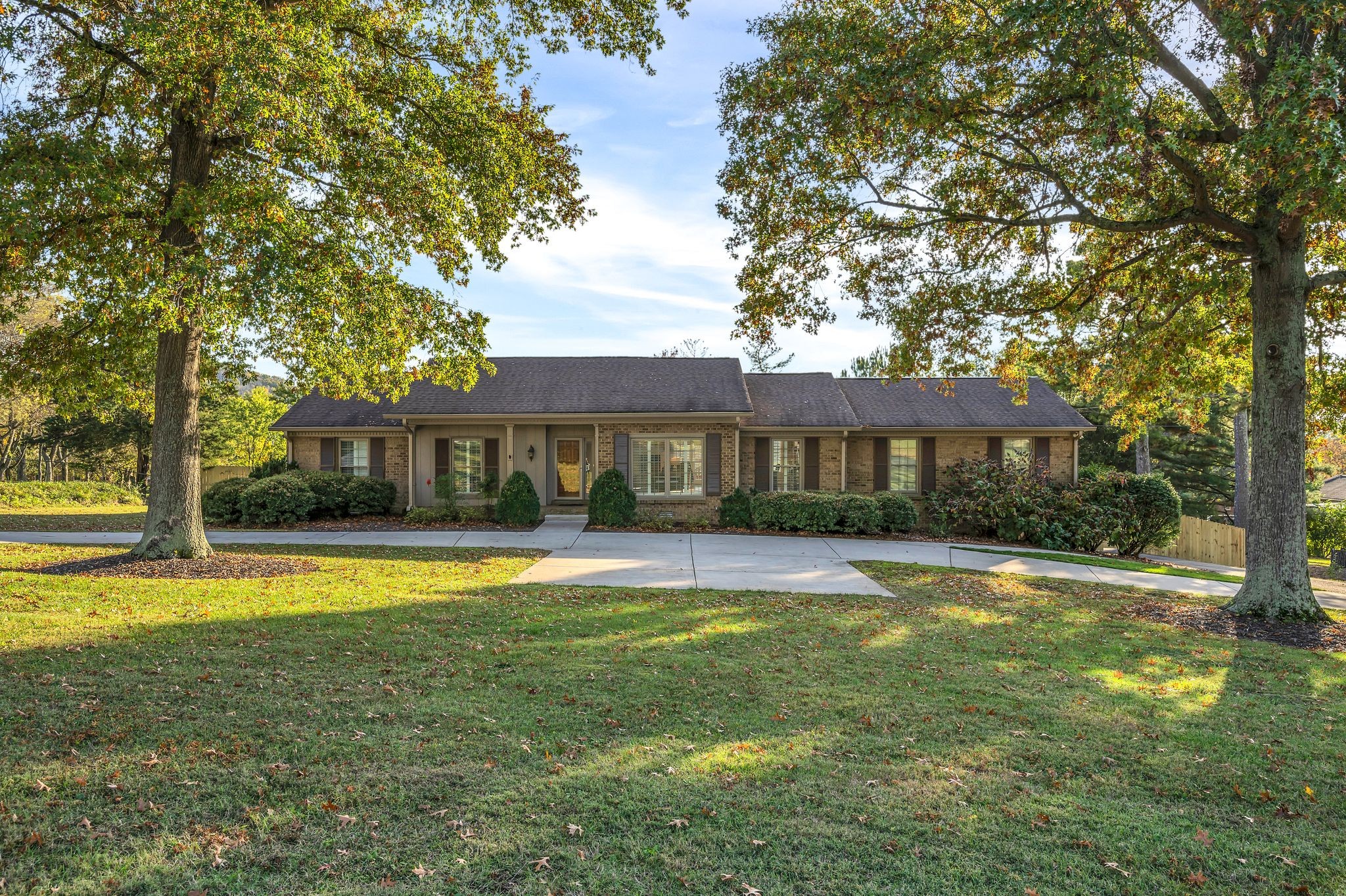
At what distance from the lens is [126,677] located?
17.0 ft

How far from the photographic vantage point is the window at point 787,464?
1934 centimetres

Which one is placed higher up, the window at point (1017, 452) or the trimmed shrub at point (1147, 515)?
the window at point (1017, 452)

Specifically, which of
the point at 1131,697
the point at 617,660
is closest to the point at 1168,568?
the point at 1131,697

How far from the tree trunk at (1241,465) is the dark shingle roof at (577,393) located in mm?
17266

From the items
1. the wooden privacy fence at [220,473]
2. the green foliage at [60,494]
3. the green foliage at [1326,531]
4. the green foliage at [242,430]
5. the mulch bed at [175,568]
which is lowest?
the green foliage at [1326,531]

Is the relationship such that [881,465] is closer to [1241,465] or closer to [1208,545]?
[1208,545]

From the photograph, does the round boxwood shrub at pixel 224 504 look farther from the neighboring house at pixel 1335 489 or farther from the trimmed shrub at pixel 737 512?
the neighboring house at pixel 1335 489

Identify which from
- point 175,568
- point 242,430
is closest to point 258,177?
point 175,568

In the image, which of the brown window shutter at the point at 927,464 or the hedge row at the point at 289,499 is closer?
the hedge row at the point at 289,499

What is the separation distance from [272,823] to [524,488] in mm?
14025


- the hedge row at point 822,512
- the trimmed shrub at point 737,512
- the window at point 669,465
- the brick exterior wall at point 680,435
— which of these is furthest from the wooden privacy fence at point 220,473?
the hedge row at point 822,512

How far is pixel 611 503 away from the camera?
17375mm

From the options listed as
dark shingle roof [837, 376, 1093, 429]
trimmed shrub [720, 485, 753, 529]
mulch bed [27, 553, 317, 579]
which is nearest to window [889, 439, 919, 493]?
dark shingle roof [837, 376, 1093, 429]

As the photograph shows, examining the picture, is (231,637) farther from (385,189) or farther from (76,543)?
(76,543)
